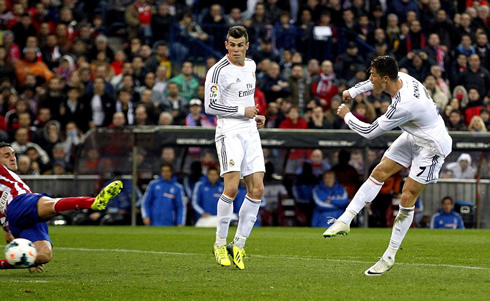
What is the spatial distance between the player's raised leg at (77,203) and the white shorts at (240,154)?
1585 millimetres

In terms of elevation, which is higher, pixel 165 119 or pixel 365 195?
pixel 165 119

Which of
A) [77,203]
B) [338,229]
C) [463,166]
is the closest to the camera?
[77,203]

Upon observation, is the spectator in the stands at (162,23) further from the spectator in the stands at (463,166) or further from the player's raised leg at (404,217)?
the player's raised leg at (404,217)

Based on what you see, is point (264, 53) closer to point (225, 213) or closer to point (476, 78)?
point (476, 78)

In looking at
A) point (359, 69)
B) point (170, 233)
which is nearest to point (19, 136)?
point (170, 233)

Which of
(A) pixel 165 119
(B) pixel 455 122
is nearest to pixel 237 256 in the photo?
(A) pixel 165 119

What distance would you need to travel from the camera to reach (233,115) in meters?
10.4

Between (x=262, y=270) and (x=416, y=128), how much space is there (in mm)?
2310

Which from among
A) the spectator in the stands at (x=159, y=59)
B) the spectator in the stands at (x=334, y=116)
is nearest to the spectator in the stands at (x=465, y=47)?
the spectator in the stands at (x=334, y=116)

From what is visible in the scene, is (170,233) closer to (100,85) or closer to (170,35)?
(100,85)

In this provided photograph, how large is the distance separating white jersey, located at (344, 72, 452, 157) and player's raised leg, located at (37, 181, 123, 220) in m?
2.60

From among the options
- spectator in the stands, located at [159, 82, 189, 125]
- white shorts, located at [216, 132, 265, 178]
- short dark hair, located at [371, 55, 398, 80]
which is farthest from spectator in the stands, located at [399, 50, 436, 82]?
short dark hair, located at [371, 55, 398, 80]

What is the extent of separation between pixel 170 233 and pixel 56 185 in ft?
13.0

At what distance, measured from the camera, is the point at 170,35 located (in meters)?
23.5
